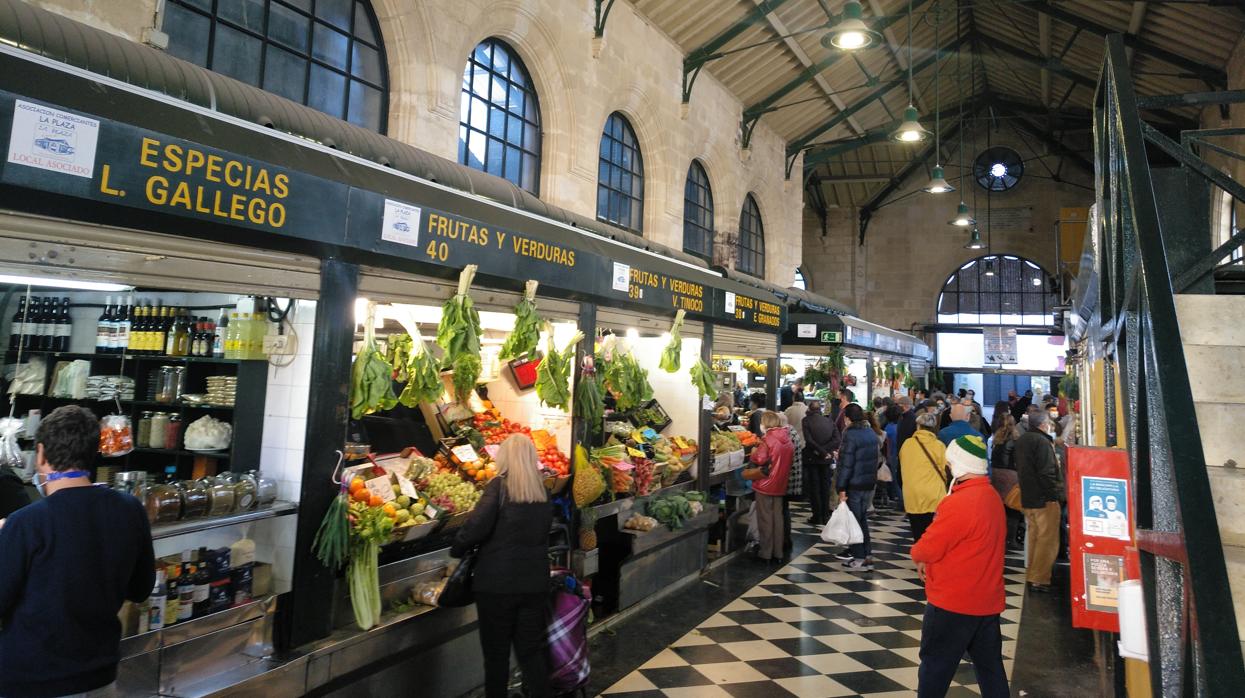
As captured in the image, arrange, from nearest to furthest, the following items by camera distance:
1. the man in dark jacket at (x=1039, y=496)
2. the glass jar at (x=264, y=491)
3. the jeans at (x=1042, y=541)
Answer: the glass jar at (x=264, y=491) → the man in dark jacket at (x=1039, y=496) → the jeans at (x=1042, y=541)

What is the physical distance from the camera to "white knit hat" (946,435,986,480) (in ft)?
11.9

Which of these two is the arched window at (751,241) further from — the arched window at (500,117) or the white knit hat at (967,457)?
the white knit hat at (967,457)

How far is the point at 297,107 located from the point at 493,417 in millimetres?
2568

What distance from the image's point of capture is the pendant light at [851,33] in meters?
7.16

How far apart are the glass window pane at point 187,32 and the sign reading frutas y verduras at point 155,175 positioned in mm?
3195

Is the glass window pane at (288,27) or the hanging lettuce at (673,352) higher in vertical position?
the glass window pane at (288,27)

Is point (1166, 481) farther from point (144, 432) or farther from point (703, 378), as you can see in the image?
point (703, 378)

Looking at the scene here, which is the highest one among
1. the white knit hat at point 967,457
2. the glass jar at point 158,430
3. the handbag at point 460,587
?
the white knit hat at point 967,457

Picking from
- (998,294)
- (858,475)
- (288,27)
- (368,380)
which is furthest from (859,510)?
(998,294)

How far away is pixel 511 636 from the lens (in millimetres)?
3701

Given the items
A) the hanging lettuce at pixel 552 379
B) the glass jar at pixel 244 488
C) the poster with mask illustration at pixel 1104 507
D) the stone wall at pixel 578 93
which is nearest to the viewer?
the poster with mask illustration at pixel 1104 507

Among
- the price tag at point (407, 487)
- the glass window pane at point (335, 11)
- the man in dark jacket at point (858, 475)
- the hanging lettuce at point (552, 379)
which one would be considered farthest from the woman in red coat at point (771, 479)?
the glass window pane at point (335, 11)

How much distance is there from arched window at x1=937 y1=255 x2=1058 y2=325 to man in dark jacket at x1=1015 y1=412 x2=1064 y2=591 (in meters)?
17.6

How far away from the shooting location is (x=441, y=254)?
156 inches
